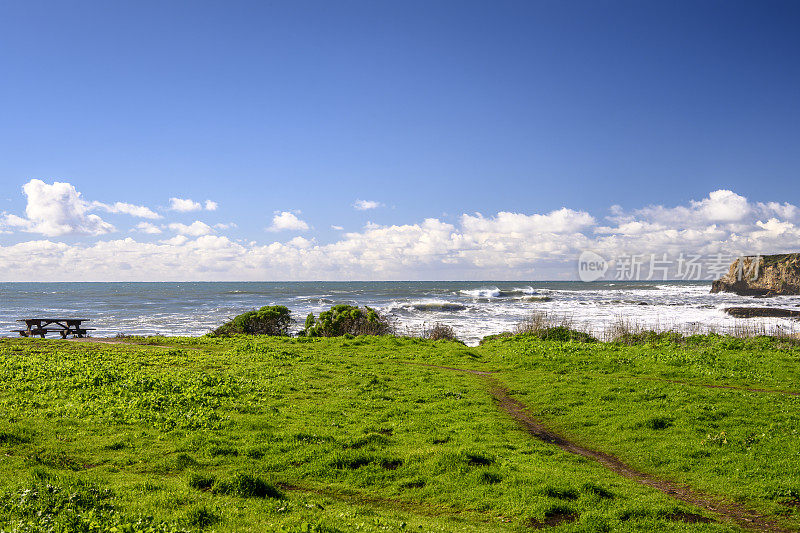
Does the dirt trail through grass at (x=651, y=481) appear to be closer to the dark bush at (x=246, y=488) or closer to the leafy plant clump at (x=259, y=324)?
the dark bush at (x=246, y=488)

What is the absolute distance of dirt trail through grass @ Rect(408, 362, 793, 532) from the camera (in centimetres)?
909

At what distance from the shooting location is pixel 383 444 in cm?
1241

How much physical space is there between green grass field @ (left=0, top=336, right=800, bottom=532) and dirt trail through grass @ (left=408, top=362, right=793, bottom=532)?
19 centimetres

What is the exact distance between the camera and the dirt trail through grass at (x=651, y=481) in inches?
358

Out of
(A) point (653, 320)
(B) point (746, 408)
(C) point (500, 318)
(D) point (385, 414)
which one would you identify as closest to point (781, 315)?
(A) point (653, 320)

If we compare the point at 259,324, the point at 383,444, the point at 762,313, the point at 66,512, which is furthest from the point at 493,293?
the point at 66,512

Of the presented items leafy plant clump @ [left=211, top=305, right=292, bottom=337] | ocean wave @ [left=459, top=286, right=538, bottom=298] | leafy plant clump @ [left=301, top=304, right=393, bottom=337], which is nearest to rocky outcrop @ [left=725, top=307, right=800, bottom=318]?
ocean wave @ [left=459, top=286, right=538, bottom=298]

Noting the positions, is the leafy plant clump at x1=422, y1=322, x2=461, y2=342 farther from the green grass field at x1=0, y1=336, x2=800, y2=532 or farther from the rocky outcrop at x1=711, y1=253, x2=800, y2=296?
the rocky outcrop at x1=711, y1=253, x2=800, y2=296

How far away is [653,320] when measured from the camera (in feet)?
188

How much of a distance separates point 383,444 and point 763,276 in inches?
5360

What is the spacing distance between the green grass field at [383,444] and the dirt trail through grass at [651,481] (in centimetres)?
19

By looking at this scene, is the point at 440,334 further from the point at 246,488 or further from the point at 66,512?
the point at 66,512

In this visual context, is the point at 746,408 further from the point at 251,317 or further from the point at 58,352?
the point at 251,317

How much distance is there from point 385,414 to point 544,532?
7545 millimetres
